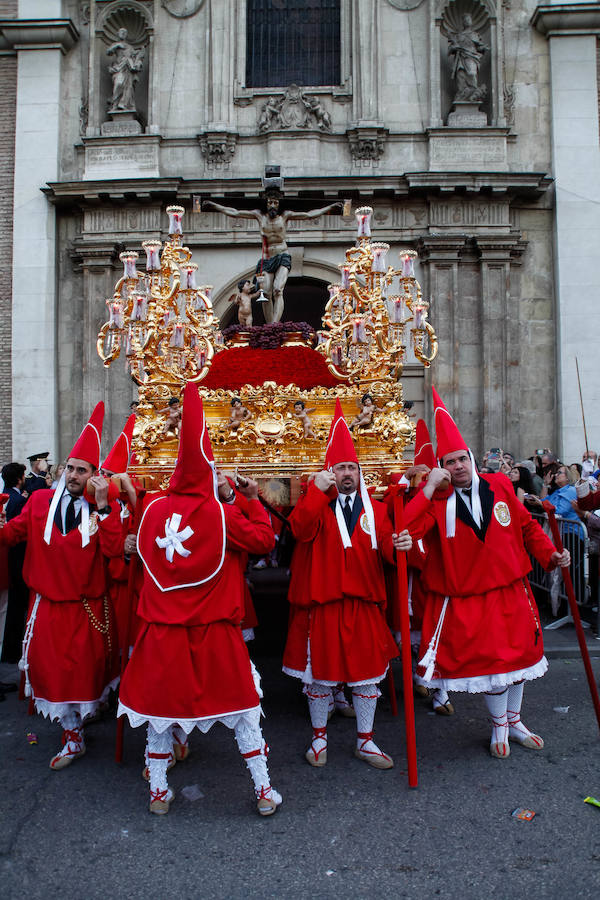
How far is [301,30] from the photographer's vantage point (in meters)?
14.7

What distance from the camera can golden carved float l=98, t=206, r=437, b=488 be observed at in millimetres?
5793

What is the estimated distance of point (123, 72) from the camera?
1445cm

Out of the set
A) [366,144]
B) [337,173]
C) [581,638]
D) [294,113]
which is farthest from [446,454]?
[294,113]

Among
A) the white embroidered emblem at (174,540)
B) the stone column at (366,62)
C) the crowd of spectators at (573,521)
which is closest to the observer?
the white embroidered emblem at (174,540)

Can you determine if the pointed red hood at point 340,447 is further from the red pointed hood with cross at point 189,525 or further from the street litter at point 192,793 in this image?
the street litter at point 192,793

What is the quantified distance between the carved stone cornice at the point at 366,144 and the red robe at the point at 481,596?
11.3m

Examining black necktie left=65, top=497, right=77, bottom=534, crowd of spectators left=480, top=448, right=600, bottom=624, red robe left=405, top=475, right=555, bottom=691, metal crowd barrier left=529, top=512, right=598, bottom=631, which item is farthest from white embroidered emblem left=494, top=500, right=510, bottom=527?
metal crowd barrier left=529, top=512, right=598, bottom=631

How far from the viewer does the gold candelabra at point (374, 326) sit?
6160 millimetres

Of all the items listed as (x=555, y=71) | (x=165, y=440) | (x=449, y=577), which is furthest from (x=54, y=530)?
(x=555, y=71)

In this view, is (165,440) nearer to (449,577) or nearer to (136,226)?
(449,577)

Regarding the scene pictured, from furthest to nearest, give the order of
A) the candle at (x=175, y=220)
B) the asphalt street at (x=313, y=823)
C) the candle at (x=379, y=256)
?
the candle at (x=175, y=220) → the candle at (x=379, y=256) → the asphalt street at (x=313, y=823)

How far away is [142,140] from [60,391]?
5.16 m

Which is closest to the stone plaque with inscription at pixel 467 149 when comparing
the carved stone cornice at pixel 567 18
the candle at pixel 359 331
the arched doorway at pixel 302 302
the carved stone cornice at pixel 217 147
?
the carved stone cornice at pixel 567 18

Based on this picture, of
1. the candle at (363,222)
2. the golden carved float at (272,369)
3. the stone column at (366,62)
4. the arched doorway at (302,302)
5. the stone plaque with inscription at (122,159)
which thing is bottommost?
the golden carved float at (272,369)
